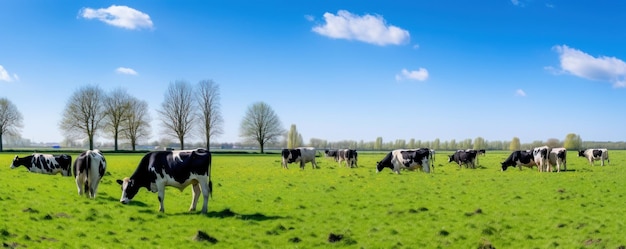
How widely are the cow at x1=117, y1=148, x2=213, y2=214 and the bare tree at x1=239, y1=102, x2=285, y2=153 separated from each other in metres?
85.0

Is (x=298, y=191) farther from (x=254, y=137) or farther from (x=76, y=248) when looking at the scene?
(x=254, y=137)

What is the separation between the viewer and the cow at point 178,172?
663 inches

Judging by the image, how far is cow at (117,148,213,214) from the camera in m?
16.8

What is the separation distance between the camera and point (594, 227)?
564 inches

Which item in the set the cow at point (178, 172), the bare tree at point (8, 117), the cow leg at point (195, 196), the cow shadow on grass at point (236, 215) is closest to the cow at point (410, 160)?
the cow shadow on grass at point (236, 215)

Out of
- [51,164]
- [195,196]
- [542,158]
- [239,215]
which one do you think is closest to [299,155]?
[51,164]

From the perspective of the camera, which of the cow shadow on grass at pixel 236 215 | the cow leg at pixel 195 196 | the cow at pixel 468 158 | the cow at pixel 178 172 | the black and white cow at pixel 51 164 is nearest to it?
the cow shadow on grass at pixel 236 215

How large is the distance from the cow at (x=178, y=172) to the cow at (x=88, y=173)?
342 cm

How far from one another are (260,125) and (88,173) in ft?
273

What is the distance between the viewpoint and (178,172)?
55.4 feet

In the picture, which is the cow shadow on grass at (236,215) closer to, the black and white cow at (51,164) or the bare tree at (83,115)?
the black and white cow at (51,164)

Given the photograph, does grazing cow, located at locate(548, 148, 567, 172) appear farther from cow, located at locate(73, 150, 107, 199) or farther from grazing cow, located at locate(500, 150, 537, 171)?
cow, located at locate(73, 150, 107, 199)

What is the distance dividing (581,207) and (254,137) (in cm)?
8809

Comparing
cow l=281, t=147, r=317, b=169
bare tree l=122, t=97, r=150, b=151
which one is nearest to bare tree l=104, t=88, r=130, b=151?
bare tree l=122, t=97, r=150, b=151
